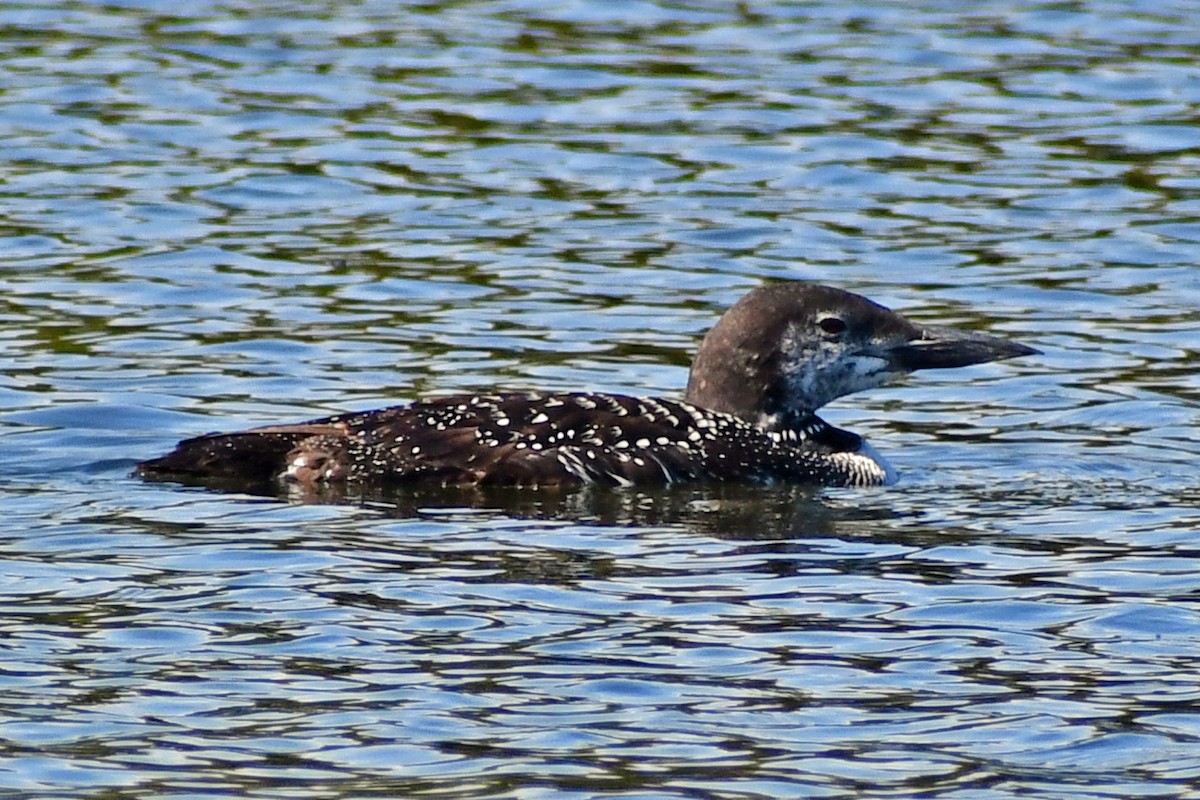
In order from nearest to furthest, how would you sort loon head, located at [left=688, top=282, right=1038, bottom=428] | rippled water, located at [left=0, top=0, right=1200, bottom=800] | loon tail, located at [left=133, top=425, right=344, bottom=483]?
1. rippled water, located at [left=0, top=0, right=1200, bottom=800]
2. loon tail, located at [left=133, top=425, right=344, bottom=483]
3. loon head, located at [left=688, top=282, right=1038, bottom=428]

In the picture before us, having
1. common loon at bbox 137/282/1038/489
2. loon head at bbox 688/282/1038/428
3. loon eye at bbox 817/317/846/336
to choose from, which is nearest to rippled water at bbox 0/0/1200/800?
common loon at bbox 137/282/1038/489

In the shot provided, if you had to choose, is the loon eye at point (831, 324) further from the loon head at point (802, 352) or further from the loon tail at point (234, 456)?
the loon tail at point (234, 456)

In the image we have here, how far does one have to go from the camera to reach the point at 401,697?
20.2 feet

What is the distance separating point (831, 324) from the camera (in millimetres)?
9211

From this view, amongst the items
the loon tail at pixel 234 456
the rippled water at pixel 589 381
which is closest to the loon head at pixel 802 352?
the rippled water at pixel 589 381

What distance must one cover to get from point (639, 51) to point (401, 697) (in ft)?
33.0

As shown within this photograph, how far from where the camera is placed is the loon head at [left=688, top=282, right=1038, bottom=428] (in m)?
9.12

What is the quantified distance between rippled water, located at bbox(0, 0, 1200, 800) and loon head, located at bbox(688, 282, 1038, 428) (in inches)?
12.9

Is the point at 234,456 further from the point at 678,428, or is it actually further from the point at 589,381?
the point at 589,381

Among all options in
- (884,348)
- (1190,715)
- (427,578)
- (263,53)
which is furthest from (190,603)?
(263,53)

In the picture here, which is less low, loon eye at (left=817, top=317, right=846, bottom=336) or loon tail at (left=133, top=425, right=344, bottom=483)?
loon eye at (left=817, top=317, right=846, bottom=336)

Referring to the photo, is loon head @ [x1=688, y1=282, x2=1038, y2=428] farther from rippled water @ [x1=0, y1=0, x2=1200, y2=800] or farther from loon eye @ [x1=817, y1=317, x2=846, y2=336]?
rippled water @ [x1=0, y1=0, x2=1200, y2=800]

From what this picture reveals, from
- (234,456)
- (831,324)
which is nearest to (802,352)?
(831,324)

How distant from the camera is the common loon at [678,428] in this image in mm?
8562
